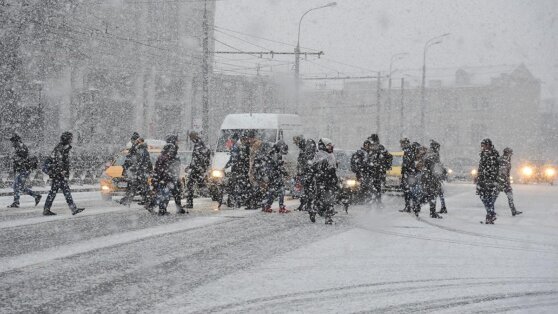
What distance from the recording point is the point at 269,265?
7.91m

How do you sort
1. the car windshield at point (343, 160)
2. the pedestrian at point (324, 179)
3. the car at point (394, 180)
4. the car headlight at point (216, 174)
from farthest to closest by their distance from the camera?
the car at point (394, 180), the car windshield at point (343, 160), the car headlight at point (216, 174), the pedestrian at point (324, 179)

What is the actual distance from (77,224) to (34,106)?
25.3 meters

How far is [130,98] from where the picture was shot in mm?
44688

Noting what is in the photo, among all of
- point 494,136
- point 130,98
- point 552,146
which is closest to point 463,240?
point 130,98

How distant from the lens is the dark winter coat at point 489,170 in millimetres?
13148

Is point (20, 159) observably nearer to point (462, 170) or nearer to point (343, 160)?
point (343, 160)

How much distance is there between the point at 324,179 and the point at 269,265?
17.0ft

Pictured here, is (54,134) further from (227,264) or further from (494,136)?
(494,136)

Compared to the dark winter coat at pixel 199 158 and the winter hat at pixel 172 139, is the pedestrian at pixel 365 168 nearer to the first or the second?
the dark winter coat at pixel 199 158

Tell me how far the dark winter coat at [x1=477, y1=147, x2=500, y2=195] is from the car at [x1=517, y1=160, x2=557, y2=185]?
27.1 meters

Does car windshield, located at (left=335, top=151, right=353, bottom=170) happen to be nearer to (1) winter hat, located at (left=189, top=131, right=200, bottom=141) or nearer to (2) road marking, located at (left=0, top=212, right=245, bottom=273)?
(1) winter hat, located at (left=189, top=131, right=200, bottom=141)

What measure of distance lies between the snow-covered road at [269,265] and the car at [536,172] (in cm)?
2684

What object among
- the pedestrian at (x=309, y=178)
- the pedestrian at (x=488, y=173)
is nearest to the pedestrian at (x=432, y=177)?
the pedestrian at (x=488, y=173)

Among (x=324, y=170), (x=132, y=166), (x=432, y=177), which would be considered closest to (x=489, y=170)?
(x=432, y=177)
